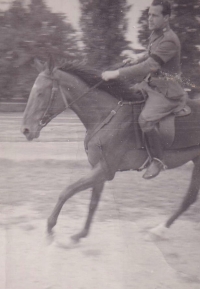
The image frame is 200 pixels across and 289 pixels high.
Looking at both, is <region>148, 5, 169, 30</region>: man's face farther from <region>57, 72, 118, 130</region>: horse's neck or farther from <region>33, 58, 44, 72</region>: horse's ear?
<region>33, 58, 44, 72</region>: horse's ear

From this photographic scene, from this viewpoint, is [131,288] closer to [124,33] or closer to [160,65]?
[160,65]

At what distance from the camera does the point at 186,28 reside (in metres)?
2.34

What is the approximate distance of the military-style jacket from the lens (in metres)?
2.30

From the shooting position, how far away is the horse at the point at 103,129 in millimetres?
2416

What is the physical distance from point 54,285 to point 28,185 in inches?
27.0

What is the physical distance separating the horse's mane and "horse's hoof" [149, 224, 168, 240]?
0.91 m

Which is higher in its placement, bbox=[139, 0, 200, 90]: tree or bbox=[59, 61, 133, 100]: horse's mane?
bbox=[139, 0, 200, 90]: tree

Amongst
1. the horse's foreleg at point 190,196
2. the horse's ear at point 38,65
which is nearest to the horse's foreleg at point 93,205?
the horse's foreleg at point 190,196

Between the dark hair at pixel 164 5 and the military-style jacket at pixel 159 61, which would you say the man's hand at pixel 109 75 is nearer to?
the military-style jacket at pixel 159 61

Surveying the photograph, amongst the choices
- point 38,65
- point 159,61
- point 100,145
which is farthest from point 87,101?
point 159,61

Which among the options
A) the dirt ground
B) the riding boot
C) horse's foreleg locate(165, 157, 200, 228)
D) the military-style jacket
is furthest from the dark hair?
horse's foreleg locate(165, 157, 200, 228)

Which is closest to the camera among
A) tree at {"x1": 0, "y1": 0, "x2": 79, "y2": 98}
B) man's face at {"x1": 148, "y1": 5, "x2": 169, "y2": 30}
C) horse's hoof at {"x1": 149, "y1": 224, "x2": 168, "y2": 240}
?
tree at {"x1": 0, "y1": 0, "x2": 79, "y2": 98}

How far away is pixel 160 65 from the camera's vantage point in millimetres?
2332

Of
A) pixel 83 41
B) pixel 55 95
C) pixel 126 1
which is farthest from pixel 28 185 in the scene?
pixel 126 1
